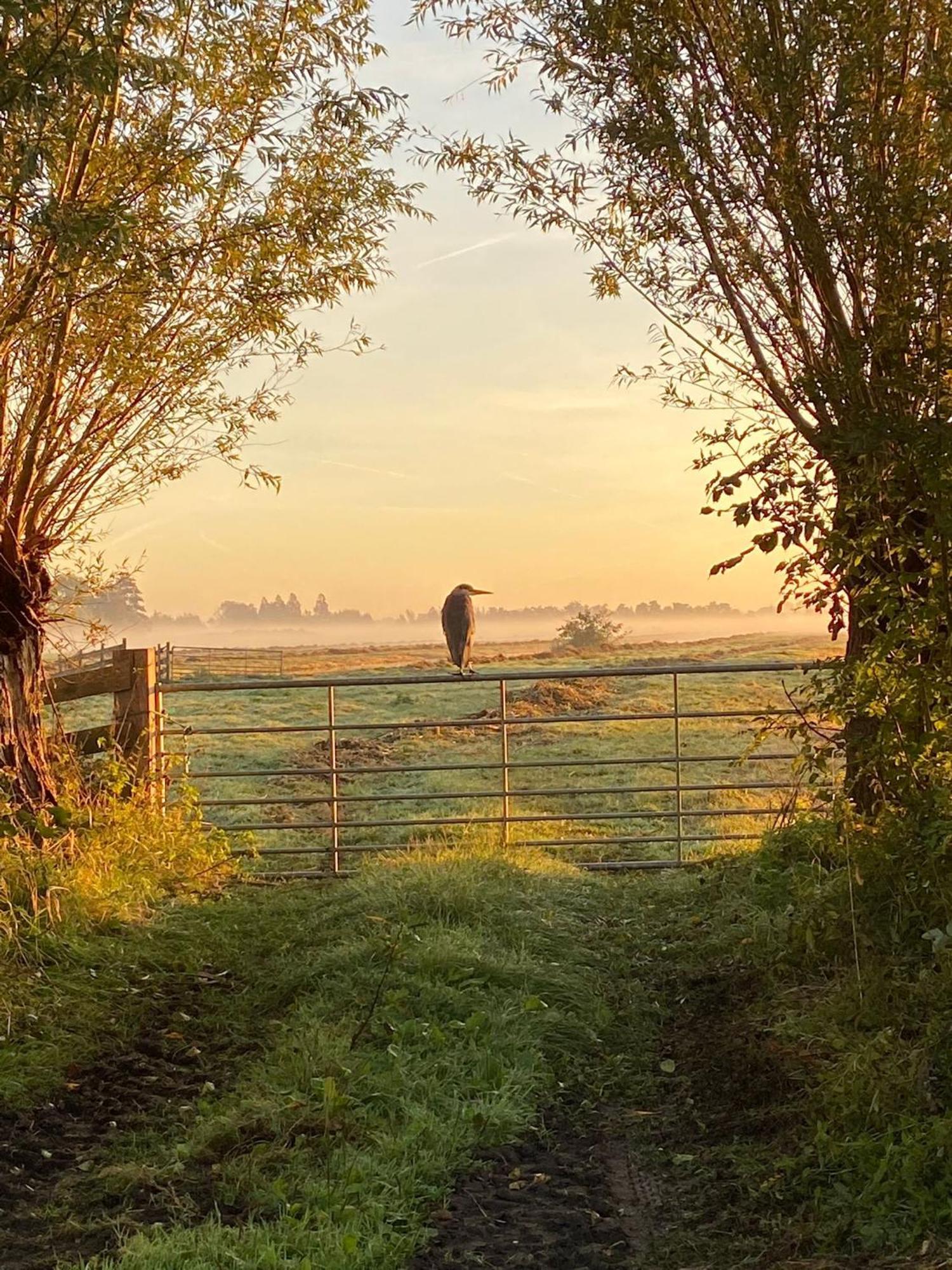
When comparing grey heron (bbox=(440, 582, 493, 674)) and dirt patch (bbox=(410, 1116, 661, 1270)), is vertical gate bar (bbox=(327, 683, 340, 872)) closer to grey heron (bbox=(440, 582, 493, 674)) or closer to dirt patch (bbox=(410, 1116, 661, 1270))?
dirt patch (bbox=(410, 1116, 661, 1270))

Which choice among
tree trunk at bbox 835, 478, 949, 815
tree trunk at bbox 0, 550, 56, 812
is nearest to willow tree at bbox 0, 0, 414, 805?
tree trunk at bbox 0, 550, 56, 812

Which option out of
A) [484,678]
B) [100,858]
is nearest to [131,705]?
[100,858]

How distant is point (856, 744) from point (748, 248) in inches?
87.3

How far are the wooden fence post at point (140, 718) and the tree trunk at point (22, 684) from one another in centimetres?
95

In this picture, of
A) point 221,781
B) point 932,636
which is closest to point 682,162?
point 932,636

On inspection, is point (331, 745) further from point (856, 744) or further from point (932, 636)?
point (932, 636)

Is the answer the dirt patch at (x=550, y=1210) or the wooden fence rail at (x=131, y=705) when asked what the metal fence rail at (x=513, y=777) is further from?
the dirt patch at (x=550, y=1210)

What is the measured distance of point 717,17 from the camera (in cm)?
496

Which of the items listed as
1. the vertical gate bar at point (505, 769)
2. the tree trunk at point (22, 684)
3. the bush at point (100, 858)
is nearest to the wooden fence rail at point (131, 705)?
the bush at point (100, 858)

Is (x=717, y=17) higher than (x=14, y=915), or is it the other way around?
(x=717, y=17)

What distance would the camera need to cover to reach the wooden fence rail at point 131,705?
291 inches

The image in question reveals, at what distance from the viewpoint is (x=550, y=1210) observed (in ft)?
10.3

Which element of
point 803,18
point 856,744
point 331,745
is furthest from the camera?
point 331,745

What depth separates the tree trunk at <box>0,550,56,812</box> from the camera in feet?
20.5
